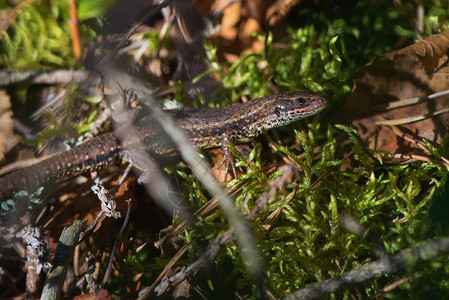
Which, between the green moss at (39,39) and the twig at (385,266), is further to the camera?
the green moss at (39,39)

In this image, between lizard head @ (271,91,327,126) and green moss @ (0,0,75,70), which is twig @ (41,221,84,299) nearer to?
lizard head @ (271,91,327,126)

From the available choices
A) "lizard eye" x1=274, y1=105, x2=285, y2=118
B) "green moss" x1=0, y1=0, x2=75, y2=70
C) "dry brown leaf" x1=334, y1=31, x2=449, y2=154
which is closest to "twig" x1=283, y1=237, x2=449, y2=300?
"dry brown leaf" x1=334, y1=31, x2=449, y2=154

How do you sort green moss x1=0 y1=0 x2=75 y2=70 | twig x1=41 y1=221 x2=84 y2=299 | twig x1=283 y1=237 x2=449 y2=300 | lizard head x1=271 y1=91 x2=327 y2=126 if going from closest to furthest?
twig x1=283 y1=237 x2=449 y2=300 → twig x1=41 y1=221 x2=84 y2=299 → lizard head x1=271 y1=91 x2=327 y2=126 → green moss x1=0 y1=0 x2=75 y2=70

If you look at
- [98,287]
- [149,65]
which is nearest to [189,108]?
[149,65]

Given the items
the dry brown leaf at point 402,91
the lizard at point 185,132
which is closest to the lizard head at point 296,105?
the lizard at point 185,132

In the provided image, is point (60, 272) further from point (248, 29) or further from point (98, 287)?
point (248, 29)

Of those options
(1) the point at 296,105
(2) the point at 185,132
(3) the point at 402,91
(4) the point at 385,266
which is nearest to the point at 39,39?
(2) the point at 185,132

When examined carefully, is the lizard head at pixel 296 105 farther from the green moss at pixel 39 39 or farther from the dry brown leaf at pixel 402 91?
the green moss at pixel 39 39
